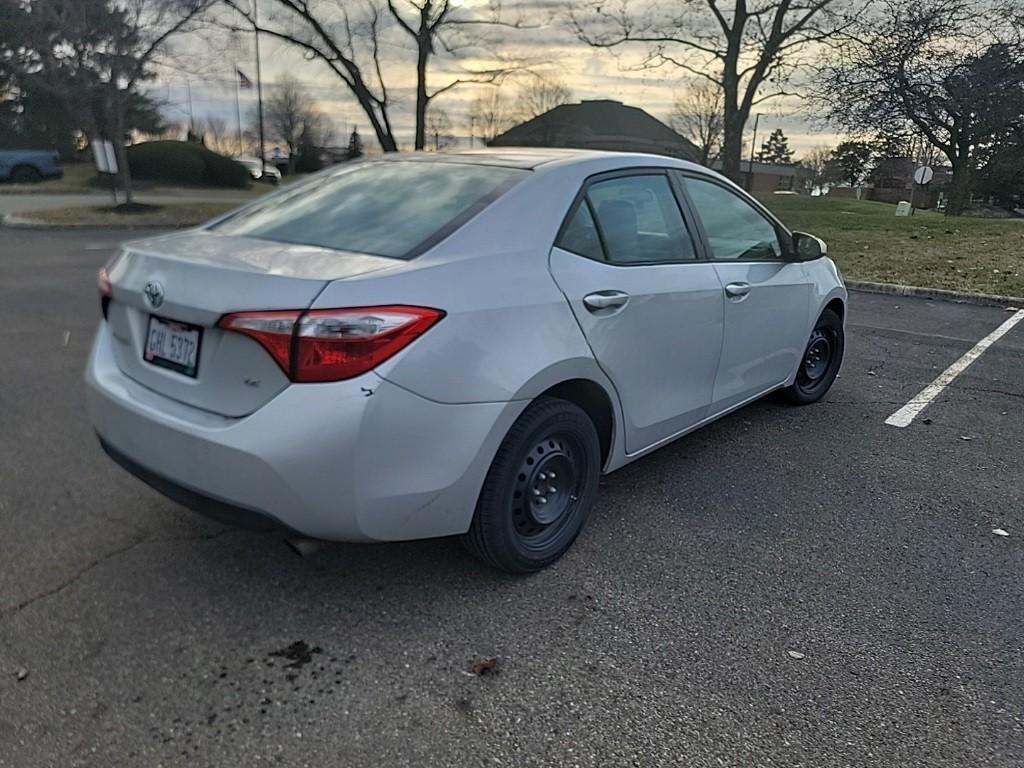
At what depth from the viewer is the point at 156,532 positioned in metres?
3.09

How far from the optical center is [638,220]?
329 cm

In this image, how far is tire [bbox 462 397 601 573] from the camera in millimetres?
2605

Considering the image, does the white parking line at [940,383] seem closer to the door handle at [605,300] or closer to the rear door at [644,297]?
the rear door at [644,297]

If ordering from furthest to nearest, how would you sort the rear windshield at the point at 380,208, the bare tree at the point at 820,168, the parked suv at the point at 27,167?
the bare tree at the point at 820,168 < the parked suv at the point at 27,167 < the rear windshield at the point at 380,208

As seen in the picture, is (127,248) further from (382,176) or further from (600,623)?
(600,623)

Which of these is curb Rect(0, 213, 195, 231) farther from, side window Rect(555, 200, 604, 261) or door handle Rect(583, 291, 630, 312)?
door handle Rect(583, 291, 630, 312)

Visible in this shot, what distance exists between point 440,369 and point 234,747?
118cm

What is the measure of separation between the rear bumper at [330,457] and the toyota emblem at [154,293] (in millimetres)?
315

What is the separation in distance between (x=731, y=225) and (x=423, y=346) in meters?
2.31

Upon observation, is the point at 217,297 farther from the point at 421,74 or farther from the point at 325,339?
the point at 421,74

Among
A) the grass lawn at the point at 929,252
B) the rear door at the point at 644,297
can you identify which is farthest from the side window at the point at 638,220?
the grass lawn at the point at 929,252

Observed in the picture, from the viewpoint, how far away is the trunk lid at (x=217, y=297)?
222 cm

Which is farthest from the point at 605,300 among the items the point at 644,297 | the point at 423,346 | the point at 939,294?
the point at 939,294

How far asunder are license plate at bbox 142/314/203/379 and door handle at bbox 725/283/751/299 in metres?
2.41
